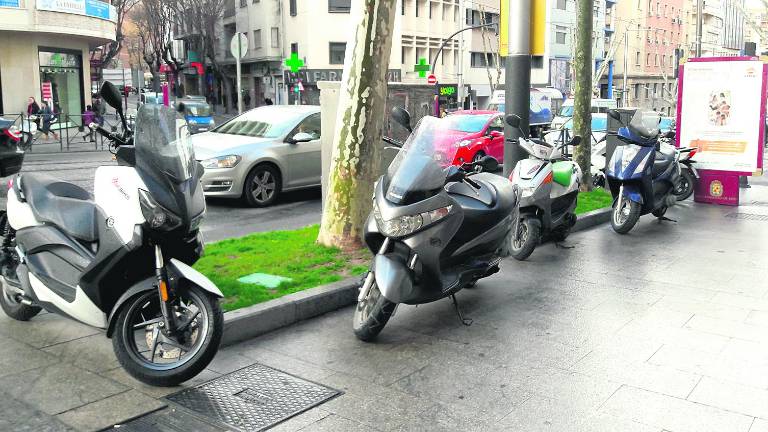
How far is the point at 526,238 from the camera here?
309 inches

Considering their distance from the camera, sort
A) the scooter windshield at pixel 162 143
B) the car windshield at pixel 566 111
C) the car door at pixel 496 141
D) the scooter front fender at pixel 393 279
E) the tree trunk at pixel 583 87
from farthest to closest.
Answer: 1. the car windshield at pixel 566 111
2. the car door at pixel 496 141
3. the tree trunk at pixel 583 87
4. the scooter front fender at pixel 393 279
5. the scooter windshield at pixel 162 143

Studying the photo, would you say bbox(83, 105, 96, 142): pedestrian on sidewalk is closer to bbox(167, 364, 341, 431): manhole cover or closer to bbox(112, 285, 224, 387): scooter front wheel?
bbox(112, 285, 224, 387): scooter front wheel

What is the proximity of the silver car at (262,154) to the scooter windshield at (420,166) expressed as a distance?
626 cm

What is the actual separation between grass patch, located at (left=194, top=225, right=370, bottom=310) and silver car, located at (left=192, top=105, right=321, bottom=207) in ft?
10.1

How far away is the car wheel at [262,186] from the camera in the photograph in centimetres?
1145

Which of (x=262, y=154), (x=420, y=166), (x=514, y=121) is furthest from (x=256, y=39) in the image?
(x=420, y=166)

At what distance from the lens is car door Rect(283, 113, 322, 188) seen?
39.4ft

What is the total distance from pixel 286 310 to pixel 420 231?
1.24 metres

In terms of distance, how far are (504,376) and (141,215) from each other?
2.36 m

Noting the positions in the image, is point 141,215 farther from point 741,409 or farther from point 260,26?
point 260,26

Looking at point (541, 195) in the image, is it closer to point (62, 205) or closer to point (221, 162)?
point (62, 205)

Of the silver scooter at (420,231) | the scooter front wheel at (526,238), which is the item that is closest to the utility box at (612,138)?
the scooter front wheel at (526,238)

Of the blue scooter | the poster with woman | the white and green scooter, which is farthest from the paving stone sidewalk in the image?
the poster with woman

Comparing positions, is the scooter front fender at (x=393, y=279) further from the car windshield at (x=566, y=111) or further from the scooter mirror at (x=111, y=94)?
the car windshield at (x=566, y=111)
